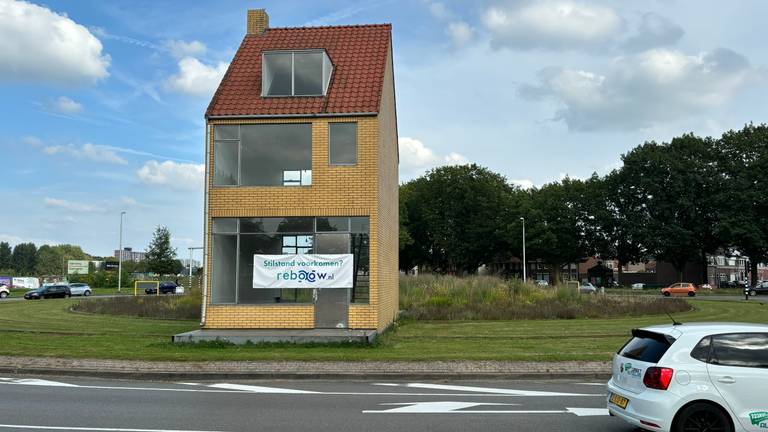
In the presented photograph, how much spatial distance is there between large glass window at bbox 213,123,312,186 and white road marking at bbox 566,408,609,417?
11702mm

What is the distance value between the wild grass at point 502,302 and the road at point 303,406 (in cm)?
1443

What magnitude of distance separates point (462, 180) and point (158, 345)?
70.9 metres

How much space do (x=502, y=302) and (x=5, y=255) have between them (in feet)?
657

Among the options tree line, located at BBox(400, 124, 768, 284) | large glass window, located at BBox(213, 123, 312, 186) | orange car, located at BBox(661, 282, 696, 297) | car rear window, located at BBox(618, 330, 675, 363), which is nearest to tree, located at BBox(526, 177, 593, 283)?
tree line, located at BBox(400, 124, 768, 284)

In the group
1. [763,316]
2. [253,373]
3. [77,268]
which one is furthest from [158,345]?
[77,268]

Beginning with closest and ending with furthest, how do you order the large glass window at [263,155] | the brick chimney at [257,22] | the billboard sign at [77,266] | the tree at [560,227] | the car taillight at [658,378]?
the car taillight at [658,378] → the large glass window at [263,155] → the brick chimney at [257,22] → the tree at [560,227] → the billboard sign at [77,266]

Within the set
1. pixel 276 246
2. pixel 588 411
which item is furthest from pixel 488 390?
pixel 276 246

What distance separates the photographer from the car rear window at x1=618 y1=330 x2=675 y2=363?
7391mm

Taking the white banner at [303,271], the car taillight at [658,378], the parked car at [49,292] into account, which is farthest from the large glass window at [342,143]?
the parked car at [49,292]

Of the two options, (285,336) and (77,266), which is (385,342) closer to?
(285,336)

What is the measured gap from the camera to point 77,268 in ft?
360

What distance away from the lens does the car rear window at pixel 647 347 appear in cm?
739

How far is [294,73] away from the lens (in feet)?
65.7

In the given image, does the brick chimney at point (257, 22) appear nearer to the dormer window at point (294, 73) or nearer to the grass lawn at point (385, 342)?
the dormer window at point (294, 73)
